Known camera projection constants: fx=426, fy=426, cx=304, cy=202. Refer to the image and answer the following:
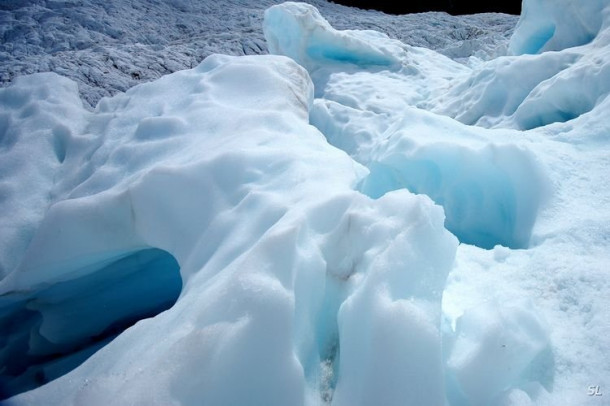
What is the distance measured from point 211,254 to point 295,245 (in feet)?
1.23

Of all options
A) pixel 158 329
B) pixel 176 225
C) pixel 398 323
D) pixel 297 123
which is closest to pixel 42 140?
pixel 176 225

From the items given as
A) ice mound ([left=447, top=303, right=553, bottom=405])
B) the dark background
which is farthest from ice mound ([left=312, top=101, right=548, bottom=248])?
the dark background

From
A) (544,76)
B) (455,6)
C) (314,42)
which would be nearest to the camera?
(544,76)

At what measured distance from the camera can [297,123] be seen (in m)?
2.14

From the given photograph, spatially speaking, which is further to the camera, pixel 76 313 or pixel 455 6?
pixel 455 6

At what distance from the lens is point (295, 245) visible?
1184mm

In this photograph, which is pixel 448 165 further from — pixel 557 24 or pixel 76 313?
pixel 557 24

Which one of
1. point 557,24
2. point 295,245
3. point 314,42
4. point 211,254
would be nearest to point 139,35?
point 314,42

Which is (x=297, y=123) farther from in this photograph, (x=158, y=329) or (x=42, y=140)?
(x=42, y=140)

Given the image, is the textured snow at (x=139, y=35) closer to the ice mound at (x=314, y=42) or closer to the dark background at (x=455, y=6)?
the ice mound at (x=314, y=42)

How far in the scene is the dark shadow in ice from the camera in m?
1.90

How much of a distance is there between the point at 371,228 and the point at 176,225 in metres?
0.77

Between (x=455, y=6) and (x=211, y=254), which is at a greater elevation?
(x=211, y=254)

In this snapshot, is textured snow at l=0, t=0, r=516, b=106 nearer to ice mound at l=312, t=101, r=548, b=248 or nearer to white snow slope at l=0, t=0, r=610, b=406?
white snow slope at l=0, t=0, r=610, b=406
